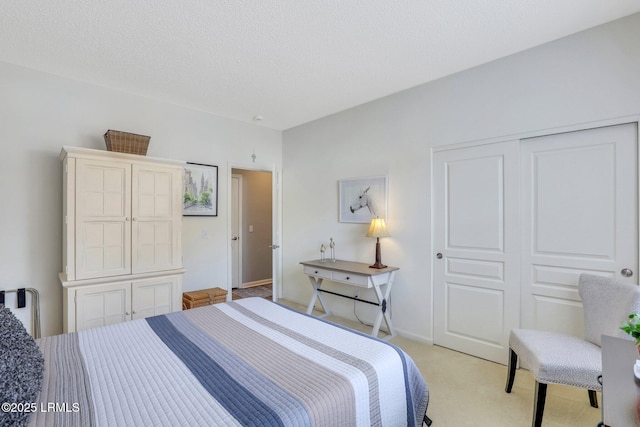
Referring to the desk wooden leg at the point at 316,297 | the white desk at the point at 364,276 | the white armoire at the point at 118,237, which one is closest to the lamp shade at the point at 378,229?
the white desk at the point at 364,276

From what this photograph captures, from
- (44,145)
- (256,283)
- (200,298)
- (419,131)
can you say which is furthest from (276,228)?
(44,145)

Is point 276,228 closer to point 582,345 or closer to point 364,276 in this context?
point 364,276

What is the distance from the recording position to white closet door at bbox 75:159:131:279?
2615 millimetres

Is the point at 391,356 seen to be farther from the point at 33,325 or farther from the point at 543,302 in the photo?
the point at 33,325

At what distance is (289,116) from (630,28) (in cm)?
321

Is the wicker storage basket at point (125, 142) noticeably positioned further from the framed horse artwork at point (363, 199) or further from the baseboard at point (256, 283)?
the baseboard at point (256, 283)

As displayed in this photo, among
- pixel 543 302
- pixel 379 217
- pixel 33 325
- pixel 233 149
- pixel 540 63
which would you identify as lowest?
pixel 33 325

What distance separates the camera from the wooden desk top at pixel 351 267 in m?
3.15

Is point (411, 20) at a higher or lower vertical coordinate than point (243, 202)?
higher

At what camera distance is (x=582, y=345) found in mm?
1961

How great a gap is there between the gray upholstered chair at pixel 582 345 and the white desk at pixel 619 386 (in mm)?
489

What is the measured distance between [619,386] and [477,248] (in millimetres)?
1877

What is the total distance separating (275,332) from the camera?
1.76 metres

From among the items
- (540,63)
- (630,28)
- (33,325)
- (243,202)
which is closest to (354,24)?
(540,63)
